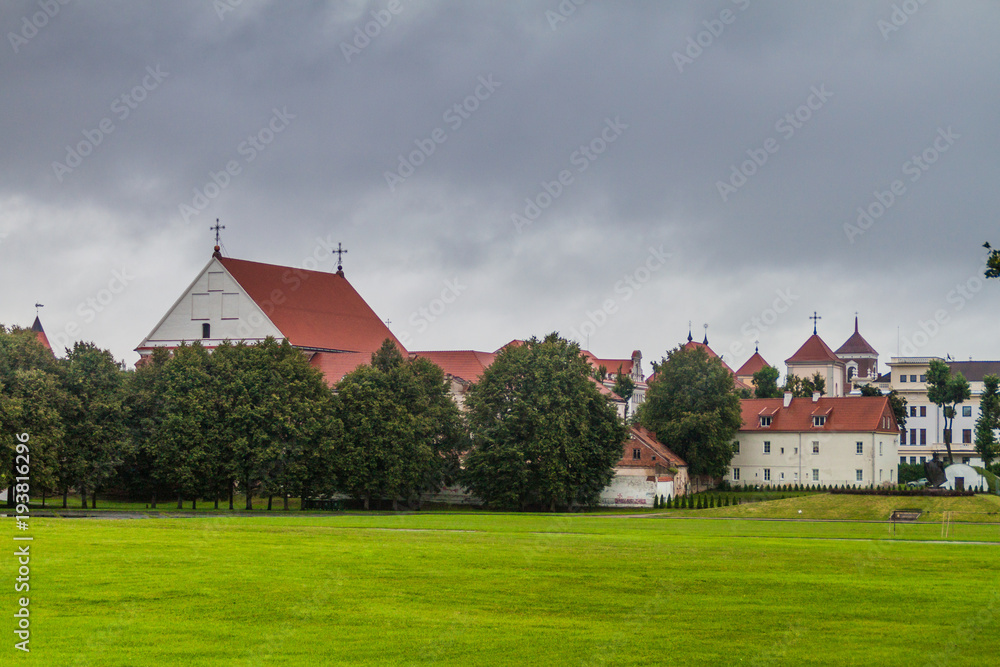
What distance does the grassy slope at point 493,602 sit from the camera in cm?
1714

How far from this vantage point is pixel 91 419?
65000 millimetres

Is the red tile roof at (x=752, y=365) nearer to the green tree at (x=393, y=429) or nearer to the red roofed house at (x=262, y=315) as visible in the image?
the red roofed house at (x=262, y=315)

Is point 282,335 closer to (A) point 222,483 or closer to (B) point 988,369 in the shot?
(A) point 222,483

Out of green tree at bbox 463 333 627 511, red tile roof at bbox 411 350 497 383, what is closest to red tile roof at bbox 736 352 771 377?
red tile roof at bbox 411 350 497 383

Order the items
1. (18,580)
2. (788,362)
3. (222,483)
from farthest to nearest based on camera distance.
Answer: (788,362), (222,483), (18,580)

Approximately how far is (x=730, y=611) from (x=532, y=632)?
13.9 feet

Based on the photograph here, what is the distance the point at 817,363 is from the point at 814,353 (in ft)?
5.76

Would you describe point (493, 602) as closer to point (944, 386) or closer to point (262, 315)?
point (262, 315)

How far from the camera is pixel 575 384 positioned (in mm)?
76062

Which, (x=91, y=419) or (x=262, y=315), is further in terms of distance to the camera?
(x=262, y=315)

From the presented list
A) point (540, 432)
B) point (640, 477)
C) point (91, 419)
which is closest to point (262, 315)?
point (91, 419)

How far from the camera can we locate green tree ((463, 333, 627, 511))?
242 ft

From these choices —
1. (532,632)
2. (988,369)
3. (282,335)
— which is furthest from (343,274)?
(532,632)

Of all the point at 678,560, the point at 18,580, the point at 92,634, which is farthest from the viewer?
the point at 678,560
